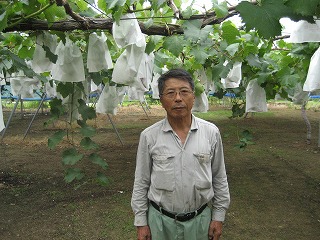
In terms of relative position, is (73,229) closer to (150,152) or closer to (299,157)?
(150,152)

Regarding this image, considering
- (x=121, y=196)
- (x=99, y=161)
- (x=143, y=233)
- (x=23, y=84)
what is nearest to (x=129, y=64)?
(x=99, y=161)

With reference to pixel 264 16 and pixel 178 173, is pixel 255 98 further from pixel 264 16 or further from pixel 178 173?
pixel 264 16

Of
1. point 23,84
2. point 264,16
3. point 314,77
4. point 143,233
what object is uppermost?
point 264,16

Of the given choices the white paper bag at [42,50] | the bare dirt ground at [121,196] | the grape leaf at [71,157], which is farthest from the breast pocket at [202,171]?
the bare dirt ground at [121,196]

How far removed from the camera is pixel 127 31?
1.78 m

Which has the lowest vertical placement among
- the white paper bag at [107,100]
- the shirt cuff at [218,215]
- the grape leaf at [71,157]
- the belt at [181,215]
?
the shirt cuff at [218,215]

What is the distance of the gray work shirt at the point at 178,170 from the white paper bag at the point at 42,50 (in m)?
0.99

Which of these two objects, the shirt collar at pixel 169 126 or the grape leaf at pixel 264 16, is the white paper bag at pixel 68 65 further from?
the grape leaf at pixel 264 16

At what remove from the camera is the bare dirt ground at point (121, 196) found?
121 inches

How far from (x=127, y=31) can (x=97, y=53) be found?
56cm

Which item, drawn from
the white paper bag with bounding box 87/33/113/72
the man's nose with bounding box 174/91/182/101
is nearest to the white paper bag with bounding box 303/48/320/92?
the man's nose with bounding box 174/91/182/101

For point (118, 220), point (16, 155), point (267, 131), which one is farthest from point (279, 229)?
point (267, 131)

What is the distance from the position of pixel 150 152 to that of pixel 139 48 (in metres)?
0.58

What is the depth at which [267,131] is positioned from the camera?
8859mm
